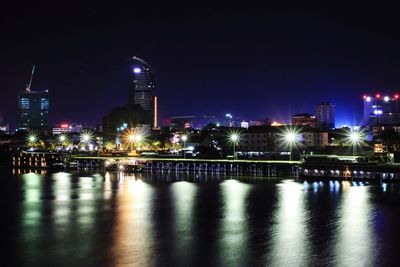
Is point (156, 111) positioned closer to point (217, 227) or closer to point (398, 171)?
point (398, 171)

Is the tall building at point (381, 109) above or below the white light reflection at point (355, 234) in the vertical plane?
above

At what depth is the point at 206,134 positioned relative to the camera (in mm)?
56312

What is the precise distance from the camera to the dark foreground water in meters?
11.9

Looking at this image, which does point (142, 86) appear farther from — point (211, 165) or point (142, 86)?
point (211, 165)

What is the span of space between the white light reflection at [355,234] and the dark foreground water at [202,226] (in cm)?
3

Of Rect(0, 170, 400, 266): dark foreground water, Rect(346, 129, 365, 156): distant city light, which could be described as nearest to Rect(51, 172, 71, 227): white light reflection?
Rect(0, 170, 400, 266): dark foreground water

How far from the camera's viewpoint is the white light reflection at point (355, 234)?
11836 mm

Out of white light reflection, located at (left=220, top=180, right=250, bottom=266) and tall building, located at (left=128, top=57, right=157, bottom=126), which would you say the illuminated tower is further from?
white light reflection, located at (left=220, top=180, right=250, bottom=266)

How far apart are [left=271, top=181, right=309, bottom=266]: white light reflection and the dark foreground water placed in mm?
25

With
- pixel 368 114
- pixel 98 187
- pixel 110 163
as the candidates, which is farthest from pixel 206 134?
pixel 98 187

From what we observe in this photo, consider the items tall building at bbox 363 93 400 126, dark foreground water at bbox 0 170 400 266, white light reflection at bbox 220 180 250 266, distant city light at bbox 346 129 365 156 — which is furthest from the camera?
tall building at bbox 363 93 400 126

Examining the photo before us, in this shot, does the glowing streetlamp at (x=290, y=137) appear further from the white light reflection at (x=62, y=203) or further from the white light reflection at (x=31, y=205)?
the white light reflection at (x=31, y=205)

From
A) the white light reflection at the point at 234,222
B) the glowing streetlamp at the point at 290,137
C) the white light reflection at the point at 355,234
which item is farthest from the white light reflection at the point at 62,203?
the glowing streetlamp at the point at 290,137

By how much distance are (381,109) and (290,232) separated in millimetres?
58889
